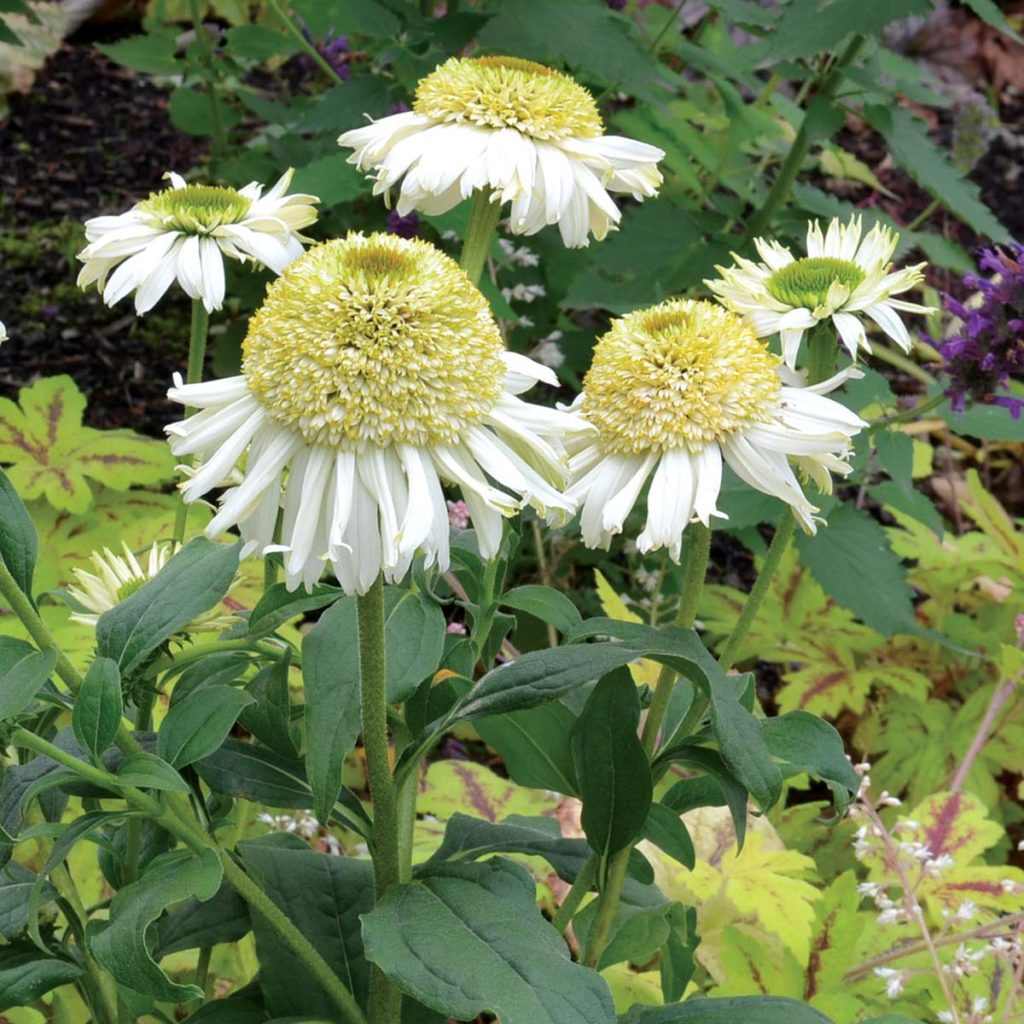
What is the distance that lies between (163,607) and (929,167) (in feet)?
4.80

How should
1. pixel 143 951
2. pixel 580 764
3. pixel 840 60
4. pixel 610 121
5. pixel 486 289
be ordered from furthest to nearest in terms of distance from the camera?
pixel 610 121 → pixel 840 60 → pixel 486 289 → pixel 580 764 → pixel 143 951

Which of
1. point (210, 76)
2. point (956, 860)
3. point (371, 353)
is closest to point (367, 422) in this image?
point (371, 353)

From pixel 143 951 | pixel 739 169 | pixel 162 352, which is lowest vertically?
pixel 162 352

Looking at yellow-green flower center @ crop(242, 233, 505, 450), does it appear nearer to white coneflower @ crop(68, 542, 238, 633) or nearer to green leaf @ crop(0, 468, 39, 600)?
green leaf @ crop(0, 468, 39, 600)

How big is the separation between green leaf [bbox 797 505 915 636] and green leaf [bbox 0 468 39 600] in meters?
1.18

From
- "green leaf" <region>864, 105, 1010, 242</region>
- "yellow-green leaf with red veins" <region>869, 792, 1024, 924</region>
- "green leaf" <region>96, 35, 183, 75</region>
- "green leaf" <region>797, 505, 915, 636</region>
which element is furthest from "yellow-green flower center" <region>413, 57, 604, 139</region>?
"green leaf" <region>96, 35, 183, 75</region>

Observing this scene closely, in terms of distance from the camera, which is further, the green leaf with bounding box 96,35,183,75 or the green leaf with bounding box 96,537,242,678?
the green leaf with bounding box 96,35,183,75

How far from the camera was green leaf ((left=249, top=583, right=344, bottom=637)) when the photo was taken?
0.80m

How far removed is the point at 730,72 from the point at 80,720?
151 cm

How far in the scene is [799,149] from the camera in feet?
6.38

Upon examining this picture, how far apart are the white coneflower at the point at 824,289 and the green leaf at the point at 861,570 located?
32.6 inches

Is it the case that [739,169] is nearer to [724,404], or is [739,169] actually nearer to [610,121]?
[610,121]

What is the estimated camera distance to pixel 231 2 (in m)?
3.26

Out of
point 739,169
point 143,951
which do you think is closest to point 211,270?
point 143,951
